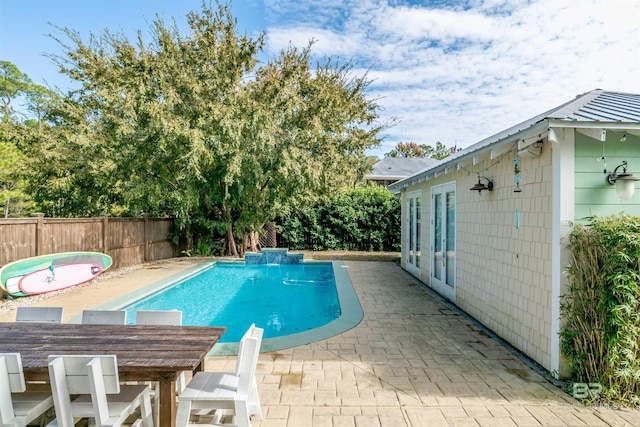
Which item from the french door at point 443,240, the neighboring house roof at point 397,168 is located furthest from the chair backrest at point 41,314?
the neighboring house roof at point 397,168

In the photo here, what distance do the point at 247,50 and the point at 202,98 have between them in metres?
2.30

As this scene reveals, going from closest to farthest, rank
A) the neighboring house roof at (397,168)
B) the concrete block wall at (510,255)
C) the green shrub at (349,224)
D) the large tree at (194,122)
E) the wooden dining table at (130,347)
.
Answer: the wooden dining table at (130,347) < the concrete block wall at (510,255) < the large tree at (194,122) < the green shrub at (349,224) < the neighboring house roof at (397,168)

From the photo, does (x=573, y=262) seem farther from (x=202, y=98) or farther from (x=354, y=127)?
(x=354, y=127)

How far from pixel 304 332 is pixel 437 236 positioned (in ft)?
13.9

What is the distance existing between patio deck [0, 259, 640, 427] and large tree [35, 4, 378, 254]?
6.89 metres

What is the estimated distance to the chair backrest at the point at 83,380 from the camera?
204 centimetres

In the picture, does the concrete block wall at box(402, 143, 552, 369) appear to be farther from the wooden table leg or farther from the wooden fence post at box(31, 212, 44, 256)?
the wooden fence post at box(31, 212, 44, 256)

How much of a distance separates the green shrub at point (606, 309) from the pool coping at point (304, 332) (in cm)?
284

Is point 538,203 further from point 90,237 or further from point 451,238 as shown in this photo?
point 90,237

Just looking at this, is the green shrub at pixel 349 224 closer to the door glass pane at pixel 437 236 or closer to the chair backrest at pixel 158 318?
the door glass pane at pixel 437 236

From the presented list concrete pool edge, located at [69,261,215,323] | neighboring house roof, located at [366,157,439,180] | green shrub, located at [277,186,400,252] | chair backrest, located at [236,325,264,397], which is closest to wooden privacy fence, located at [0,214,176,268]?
concrete pool edge, located at [69,261,215,323]

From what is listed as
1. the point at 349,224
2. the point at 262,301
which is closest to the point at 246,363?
the point at 262,301

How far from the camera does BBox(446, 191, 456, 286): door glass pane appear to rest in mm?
7059

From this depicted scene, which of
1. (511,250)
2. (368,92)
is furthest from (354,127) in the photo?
(511,250)
